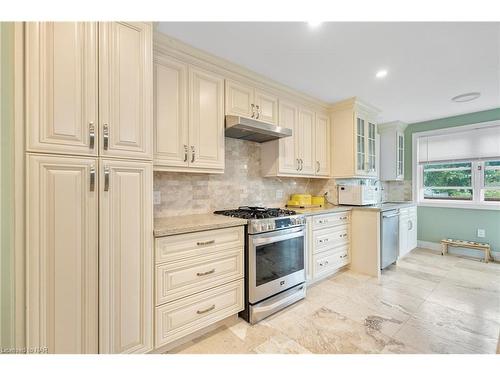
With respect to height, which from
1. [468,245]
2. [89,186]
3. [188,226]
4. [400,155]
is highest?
[400,155]

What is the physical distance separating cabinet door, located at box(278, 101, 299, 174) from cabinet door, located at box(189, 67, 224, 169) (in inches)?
34.0

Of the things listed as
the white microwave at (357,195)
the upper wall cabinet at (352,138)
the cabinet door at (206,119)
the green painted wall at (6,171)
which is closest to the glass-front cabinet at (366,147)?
the upper wall cabinet at (352,138)

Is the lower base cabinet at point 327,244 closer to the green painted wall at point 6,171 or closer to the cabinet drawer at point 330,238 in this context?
the cabinet drawer at point 330,238

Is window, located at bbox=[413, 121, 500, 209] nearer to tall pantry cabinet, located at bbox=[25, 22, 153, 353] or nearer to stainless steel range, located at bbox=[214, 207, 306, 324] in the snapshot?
stainless steel range, located at bbox=[214, 207, 306, 324]

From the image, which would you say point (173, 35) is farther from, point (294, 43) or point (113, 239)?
point (113, 239)

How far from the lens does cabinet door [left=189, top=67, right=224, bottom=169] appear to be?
1.96 meters

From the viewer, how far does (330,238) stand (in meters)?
2.74

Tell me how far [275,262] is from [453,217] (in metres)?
3.71

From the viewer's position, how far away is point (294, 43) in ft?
6.06

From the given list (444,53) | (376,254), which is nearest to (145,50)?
(444,53)

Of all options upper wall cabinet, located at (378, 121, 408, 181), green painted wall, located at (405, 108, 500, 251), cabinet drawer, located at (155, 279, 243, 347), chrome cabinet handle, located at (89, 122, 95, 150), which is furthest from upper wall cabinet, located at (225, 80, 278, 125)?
green painted wall, located at (405, 108, 500, 251)

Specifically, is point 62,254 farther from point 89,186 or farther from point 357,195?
point 357,195

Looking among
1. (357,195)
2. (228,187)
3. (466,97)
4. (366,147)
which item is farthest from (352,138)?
(228,187)
